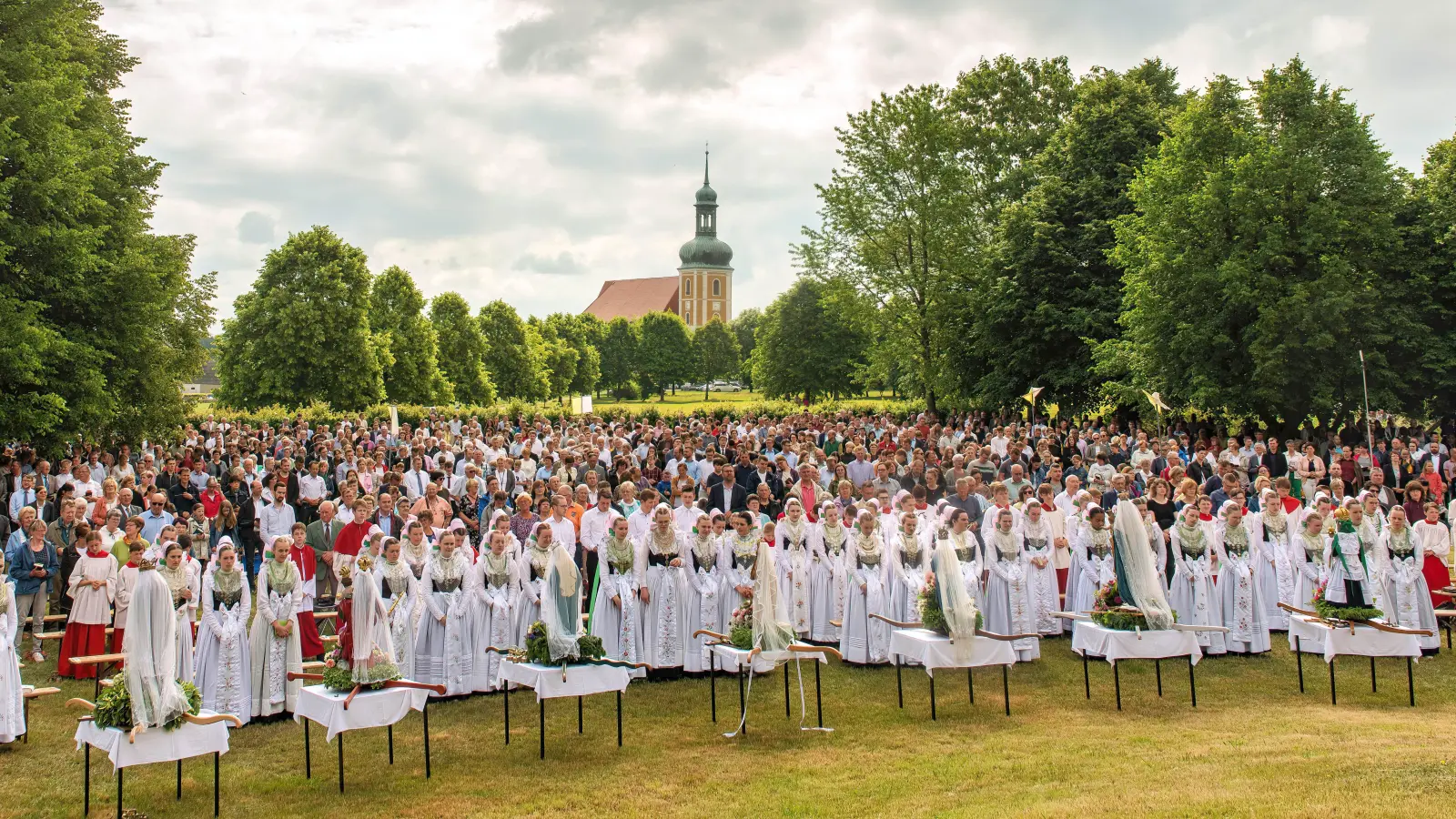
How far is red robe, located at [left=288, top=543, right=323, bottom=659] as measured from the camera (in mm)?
11922

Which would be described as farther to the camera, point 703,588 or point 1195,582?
point 1195,582

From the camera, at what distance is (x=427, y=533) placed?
492 inches

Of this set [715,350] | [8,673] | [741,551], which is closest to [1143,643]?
[741,551]

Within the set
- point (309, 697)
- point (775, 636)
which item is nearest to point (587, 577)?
point (775, 636)

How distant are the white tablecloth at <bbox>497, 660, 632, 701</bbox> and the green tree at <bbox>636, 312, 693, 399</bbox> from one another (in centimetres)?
9953

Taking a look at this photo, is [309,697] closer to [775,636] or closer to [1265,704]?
[775,636]

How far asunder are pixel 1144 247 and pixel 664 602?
19.7m

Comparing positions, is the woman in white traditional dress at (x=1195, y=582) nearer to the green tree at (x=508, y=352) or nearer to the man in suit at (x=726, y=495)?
the man in suit at (x=726, y=495)

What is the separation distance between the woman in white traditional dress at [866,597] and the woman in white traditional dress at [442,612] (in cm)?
448

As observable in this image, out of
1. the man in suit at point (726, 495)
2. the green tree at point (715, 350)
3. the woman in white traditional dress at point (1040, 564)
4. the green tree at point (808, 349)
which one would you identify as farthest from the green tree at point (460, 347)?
the woman in white traditional dress at point (1040, 564)

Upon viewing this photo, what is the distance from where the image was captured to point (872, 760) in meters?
9.50

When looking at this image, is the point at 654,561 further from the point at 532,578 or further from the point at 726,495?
the point at 726,495

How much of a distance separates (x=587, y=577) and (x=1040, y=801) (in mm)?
6930

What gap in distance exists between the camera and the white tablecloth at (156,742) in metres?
7.81
